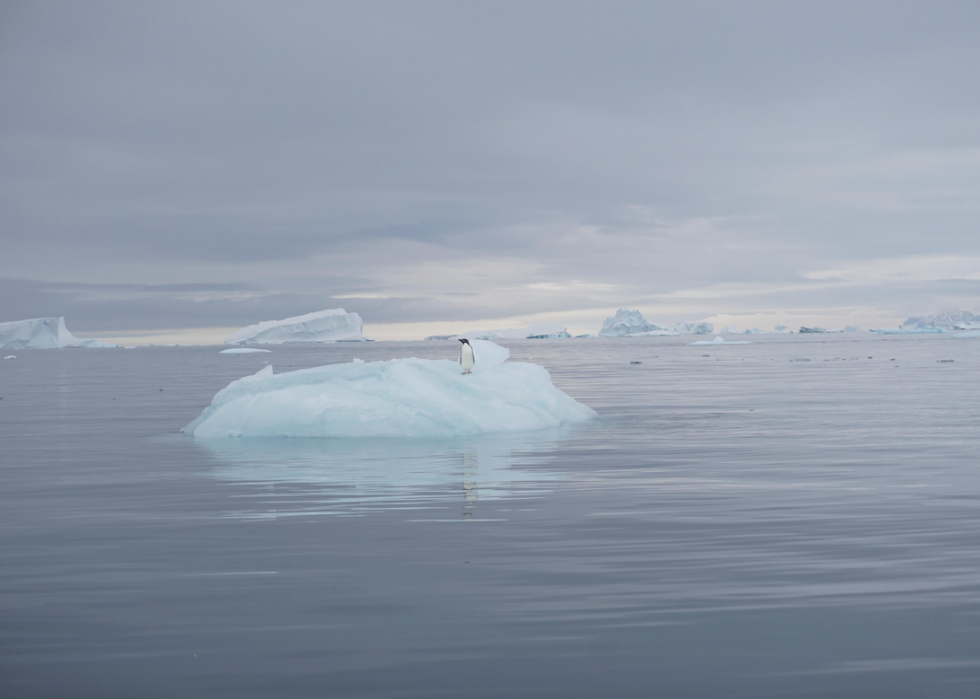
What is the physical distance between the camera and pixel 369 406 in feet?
65.4

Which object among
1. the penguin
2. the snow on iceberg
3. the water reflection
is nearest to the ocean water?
the water reflection

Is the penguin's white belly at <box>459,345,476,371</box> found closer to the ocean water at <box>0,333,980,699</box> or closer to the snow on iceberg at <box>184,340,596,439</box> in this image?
the snow on iceberg at <box>184,340,596,439</box>

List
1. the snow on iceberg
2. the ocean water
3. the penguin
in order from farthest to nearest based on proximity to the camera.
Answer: the penguin
the snow on iceberg
the ocean water

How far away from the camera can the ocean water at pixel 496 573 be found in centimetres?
554

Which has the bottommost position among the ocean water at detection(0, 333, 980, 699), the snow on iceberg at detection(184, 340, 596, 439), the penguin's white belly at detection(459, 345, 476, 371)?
the ocean water at detection(0, 333, 980, 699)

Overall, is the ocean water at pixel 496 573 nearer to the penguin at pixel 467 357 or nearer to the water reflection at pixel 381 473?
the water reflection at pixel 381 473

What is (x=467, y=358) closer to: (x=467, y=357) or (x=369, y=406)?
(x=467, y=357)

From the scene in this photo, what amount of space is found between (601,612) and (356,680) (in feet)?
6.94

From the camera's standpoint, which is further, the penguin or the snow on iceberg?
the penguin

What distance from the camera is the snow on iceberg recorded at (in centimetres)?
1997

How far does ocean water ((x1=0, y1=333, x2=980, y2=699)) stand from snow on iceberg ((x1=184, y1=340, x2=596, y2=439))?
2989 millimetres

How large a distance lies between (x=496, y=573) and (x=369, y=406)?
12.5 m

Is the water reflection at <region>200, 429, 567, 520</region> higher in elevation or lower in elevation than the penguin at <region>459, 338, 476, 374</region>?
lower

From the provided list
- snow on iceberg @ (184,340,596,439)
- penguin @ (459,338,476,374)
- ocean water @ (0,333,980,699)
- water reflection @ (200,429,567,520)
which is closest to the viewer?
ocean water @ (0,333,980,699)
